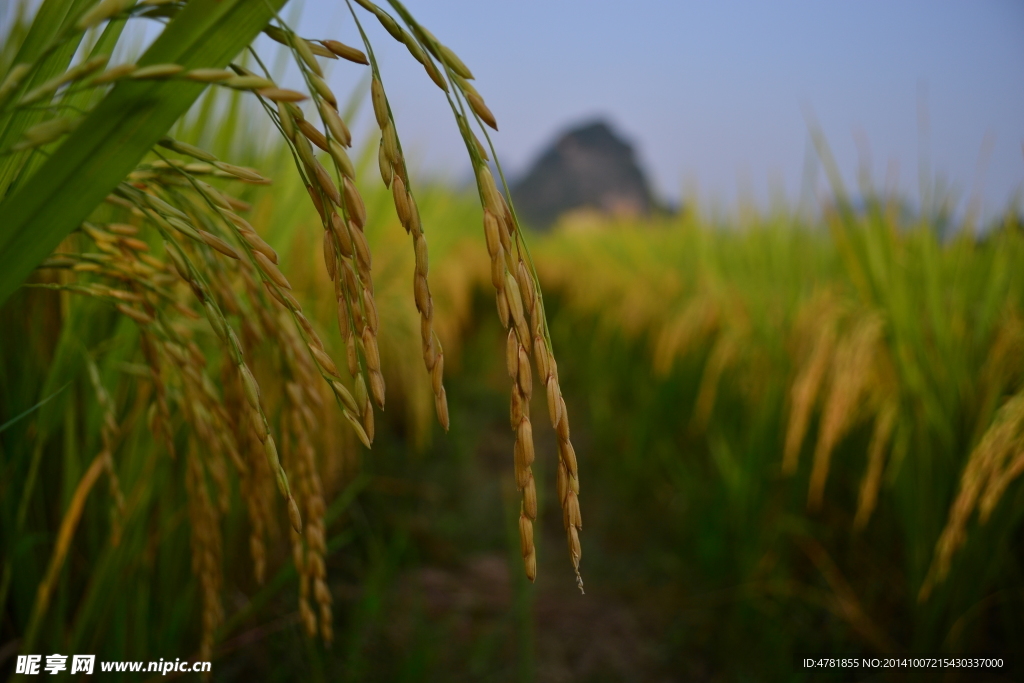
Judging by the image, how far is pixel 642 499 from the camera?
309 centimetres

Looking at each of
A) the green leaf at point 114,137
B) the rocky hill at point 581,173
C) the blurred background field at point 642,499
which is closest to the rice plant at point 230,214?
the green leaf at point 114,137

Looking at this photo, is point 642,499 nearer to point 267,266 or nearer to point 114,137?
point 267,266

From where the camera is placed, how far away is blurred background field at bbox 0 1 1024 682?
1.21m

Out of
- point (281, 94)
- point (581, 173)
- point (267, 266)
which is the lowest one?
point (267, 266)

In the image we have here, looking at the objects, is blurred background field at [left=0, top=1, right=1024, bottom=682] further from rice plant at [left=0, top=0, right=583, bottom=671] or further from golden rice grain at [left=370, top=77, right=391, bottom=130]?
golden rice grain at [left=370, top=77, right=391, bottom=130]

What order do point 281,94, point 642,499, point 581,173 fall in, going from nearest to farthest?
1. point 281,94
2. point 642,499
3. point 581,173

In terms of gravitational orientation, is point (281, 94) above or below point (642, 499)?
above

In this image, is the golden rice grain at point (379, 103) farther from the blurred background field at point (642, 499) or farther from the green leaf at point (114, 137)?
the blurred background field at point (642, 499)

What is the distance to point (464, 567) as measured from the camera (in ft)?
8.04

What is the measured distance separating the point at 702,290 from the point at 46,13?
10.8 feet

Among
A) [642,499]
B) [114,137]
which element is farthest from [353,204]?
[642,499]

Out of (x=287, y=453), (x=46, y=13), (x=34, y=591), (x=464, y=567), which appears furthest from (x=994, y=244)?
(x=34, y=591)

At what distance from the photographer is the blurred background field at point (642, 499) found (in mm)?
1212

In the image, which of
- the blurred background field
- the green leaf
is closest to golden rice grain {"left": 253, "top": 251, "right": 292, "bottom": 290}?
the green leaf
